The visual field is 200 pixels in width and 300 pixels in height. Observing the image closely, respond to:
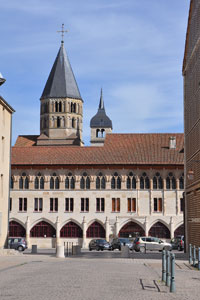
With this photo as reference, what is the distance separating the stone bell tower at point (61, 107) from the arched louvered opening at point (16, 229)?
3433 cm

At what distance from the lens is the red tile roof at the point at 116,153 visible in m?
71.1

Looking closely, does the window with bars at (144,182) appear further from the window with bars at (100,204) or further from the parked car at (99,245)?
the parked car at (99,245)

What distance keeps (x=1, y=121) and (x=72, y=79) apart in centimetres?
6668

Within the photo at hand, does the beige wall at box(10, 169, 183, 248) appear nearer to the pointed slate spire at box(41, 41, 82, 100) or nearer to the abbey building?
the abbey building

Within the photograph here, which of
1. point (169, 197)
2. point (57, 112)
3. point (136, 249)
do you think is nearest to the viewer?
point (136, 249)

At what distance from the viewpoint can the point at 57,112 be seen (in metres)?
106

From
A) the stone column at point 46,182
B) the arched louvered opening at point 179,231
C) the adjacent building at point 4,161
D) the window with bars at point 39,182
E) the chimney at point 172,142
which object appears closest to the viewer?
the adjacent building at point 4,161

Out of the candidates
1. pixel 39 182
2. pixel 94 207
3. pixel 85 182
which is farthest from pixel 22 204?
pixel 94 207

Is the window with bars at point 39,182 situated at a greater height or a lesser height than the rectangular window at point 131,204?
greater

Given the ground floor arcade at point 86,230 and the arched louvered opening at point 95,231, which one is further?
the arched louvered opening at point 95,231

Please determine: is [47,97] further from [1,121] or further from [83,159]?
[1,121]

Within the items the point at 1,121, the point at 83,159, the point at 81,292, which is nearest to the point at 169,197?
the point at 83,159

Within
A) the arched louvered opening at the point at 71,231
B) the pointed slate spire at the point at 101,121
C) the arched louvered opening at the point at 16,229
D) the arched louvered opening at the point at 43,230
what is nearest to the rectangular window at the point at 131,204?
the arched louvered opening at the point at 71,231

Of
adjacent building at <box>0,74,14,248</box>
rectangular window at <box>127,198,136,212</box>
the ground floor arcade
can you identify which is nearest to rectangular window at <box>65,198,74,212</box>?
Answer: the ground floor arcade
